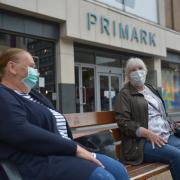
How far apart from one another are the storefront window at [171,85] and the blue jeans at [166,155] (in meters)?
13.5

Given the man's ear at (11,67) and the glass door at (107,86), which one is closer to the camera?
the man's ear at (11,67)

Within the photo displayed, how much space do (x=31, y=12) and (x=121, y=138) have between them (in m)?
6.41

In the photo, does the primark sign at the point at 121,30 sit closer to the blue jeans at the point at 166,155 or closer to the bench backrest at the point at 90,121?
the bench backrest at the point at 90,121

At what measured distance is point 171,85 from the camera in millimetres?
18109

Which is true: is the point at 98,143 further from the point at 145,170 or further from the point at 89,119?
the point at 89,119

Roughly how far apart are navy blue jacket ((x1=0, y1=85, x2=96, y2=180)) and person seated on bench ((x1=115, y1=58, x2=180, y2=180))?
1.52 metres

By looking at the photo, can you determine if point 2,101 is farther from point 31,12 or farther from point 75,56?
point 75,56

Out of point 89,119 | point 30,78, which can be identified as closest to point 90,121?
point 89,119

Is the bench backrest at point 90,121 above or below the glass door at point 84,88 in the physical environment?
below

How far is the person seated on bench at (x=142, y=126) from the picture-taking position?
383 centimetres

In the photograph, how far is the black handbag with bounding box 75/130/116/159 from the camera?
10.5 feet

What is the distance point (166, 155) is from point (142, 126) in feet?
1.24

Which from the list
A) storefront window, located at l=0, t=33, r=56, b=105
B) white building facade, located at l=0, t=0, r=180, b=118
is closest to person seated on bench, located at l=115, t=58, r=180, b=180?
white building facade, located at l=0, t=0, r=180, b=118

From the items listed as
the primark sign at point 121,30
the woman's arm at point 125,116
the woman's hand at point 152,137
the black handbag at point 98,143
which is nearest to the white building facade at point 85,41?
the primark sign at point 121,30
